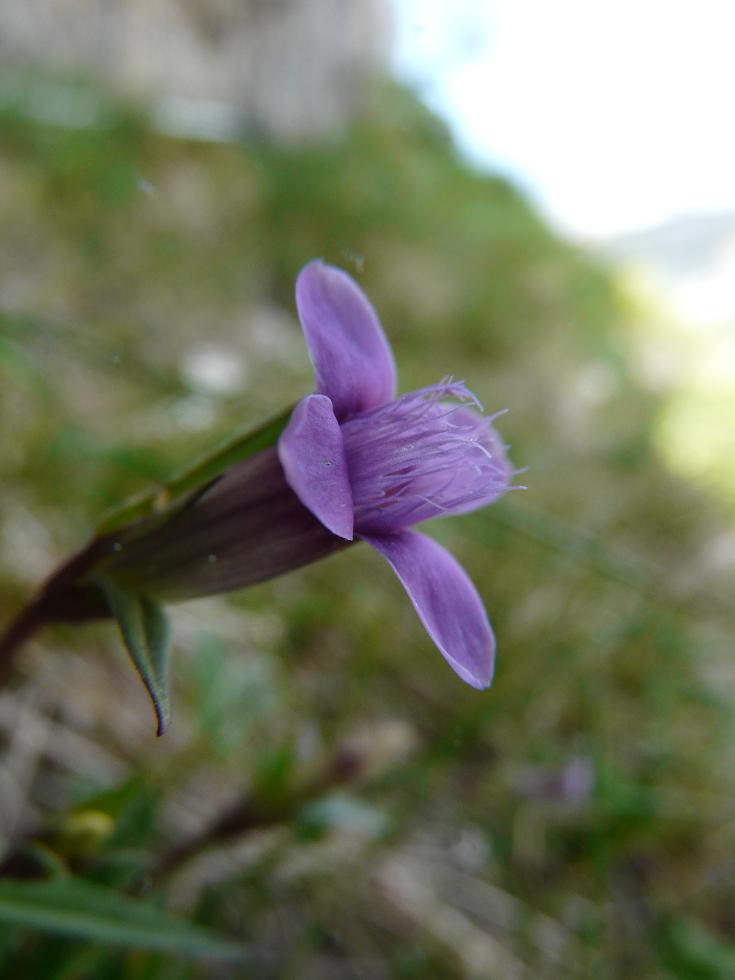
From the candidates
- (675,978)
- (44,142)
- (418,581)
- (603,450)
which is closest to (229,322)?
(44,142)

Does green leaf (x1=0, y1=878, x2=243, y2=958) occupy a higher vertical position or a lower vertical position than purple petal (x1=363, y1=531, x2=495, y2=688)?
lower

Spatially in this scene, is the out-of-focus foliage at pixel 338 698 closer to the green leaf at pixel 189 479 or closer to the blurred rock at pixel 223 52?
the green leaf at pixel 189 479

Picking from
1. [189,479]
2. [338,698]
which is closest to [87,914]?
[189,479]

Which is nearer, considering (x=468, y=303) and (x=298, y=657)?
(x=298, y=657)

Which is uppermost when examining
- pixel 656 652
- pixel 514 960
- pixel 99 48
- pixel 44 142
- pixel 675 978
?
pixel 99 48

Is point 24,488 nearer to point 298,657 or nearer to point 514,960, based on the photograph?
point 298,657

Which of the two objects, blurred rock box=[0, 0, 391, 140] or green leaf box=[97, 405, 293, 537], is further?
blurred rock box=[0, 0, 391, 140]

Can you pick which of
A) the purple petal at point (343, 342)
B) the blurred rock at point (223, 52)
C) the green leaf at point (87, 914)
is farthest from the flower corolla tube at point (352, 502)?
the blurred rock at point (223, 52)

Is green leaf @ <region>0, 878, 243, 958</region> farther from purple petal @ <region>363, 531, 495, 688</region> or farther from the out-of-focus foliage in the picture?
purple petal @ <region>363, 531, 495, 688</region>

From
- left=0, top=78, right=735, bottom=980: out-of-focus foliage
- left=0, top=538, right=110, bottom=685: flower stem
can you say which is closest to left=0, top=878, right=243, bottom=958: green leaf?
left=0, top=78, right=735, bottom=980: out-of-focus foliage
